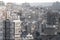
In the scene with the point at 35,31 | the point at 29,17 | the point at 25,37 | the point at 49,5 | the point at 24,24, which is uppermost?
the point at 49,5

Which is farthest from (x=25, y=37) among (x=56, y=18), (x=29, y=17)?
(x=56, y=18)

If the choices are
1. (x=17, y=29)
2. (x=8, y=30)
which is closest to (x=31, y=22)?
(x=17, y=29)

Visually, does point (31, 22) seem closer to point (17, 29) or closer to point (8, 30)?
point (17, 29)

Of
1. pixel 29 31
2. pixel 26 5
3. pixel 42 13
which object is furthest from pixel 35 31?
pixel 26 5

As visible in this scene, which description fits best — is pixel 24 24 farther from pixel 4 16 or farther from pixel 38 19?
pixel 4 16

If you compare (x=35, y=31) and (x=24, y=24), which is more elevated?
(x=24, y=24)

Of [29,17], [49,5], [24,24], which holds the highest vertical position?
[49,5]

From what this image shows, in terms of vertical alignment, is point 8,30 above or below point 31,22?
below

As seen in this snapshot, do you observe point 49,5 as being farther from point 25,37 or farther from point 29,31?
point 25,37

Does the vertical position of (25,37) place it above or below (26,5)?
below
